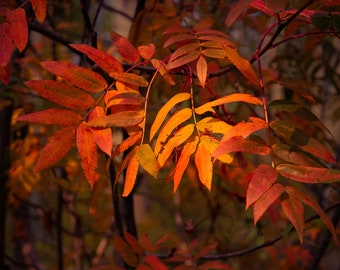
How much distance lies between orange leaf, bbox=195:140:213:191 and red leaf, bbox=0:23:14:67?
327mm

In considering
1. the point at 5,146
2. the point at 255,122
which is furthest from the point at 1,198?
the point at 255,122

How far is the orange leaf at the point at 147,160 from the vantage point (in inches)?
29.0

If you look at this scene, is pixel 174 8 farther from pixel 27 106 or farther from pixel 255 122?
pixel 255 122

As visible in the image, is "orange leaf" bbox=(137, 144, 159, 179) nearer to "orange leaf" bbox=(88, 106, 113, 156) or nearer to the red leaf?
"orange leaf" bbox=(88, 106, 113, 156)

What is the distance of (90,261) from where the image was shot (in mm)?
1881

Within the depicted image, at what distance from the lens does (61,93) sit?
2.72 ft

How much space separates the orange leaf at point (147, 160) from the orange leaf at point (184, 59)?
136mm

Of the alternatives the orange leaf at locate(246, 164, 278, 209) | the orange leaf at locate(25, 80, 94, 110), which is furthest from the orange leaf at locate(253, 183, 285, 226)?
the orange leaf at locate(25, 80, 94, 110)

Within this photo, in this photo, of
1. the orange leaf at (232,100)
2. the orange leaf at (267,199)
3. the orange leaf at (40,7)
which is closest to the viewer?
the orange leaf at (267,199)

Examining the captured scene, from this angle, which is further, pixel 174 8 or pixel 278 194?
pixel 174 8

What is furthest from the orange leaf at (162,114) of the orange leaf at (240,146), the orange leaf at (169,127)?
the orange leaf at (240,146)

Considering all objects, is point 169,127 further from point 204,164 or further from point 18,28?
point 18,28

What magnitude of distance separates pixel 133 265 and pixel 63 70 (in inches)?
19.6

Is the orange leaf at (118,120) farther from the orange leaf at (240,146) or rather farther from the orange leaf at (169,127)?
the orange leaf at (240,146)
